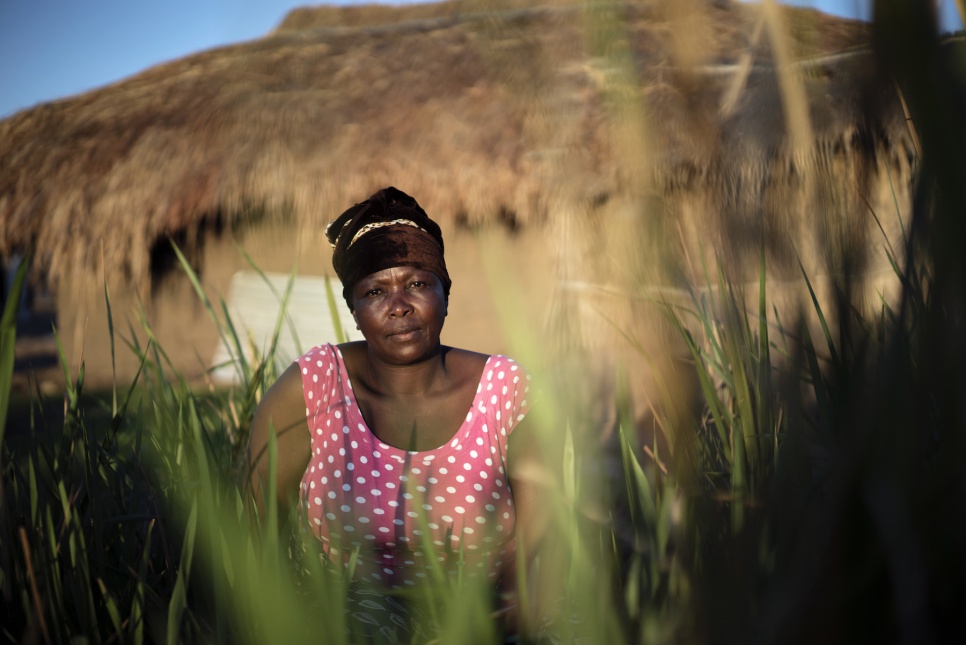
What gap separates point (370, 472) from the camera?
127 centimetres

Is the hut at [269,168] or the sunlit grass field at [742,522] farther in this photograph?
the hut at [269,168]

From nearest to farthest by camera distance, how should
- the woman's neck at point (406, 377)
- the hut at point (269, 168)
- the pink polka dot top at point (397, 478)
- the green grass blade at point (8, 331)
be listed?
the green grass blade at point (8, 331) → the pink polka dot top at point (397, 478) → the woman's neck at point (406, 377) → the hut at point (269, 168)

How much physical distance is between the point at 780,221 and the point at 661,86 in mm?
123

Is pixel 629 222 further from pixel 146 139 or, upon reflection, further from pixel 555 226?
pixel 146 139

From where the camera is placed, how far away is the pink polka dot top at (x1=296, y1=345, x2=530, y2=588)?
1.23m

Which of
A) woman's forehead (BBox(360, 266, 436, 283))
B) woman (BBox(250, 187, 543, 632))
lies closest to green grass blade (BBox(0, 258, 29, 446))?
woman (BBox(250, 187, 543, 632))

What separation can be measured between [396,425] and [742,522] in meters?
1.02

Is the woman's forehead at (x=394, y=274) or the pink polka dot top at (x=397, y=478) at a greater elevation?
the woman's forehead at (x=394, y=274)

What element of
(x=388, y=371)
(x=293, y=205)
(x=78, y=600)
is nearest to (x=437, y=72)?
(x=293, y=205)

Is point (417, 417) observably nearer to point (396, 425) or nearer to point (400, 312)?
point (396, 425)

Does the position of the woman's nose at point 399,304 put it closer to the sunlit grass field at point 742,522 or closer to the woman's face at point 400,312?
the woman's face at point 400,312

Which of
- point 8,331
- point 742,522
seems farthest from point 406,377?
point 742,522

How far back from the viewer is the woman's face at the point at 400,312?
1.28 metres

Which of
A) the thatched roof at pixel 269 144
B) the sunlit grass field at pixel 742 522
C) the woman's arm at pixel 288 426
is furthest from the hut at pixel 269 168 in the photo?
the sunlit grass field at pixel 742 522
